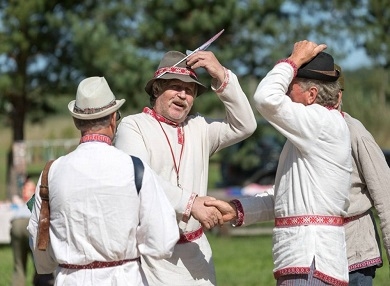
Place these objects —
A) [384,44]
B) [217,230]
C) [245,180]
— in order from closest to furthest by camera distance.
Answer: [217,230]
[245,180]
[384,44]

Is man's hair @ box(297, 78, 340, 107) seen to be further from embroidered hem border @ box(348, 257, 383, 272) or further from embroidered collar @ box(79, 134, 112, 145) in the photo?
embroidered collar @ box(79, 134, 112, 145)

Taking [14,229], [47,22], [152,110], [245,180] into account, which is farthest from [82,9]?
[152,110]

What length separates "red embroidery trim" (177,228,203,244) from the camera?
5777 mm

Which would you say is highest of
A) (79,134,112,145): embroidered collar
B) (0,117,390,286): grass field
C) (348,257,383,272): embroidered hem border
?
(79,134,112,145): embroidered collar

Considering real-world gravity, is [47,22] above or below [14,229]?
above

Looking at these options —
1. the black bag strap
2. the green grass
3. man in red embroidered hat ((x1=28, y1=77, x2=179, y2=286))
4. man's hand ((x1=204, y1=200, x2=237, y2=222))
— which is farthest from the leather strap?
the green grass

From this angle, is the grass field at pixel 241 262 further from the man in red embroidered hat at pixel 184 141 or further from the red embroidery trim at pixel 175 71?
the red embroidery trim at pixel 175 71

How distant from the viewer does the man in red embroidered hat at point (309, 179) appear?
521 centimetres

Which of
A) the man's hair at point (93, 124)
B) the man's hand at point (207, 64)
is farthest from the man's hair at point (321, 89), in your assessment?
the man's hair at point (93, 124)

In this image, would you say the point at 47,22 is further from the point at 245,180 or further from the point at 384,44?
the point at 384,44

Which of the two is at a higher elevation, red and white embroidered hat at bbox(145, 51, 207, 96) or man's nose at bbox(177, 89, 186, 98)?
red and white embroidered hat at bbox(145, 51, 207, 96)

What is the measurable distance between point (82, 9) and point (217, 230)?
24.3 feet

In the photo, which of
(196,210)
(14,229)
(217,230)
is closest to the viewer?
(196,210)

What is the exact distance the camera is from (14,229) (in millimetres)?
9492
